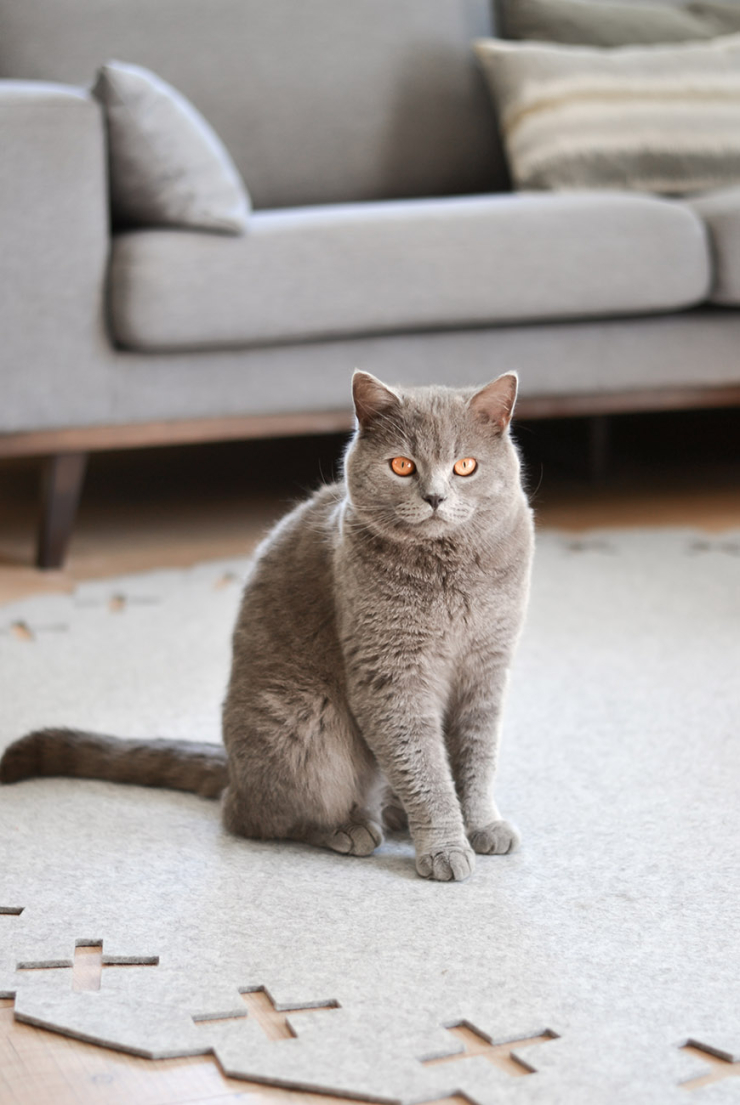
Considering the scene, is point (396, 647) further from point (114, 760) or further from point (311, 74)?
point (311, 74)

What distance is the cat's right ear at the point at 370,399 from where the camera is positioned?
4.57ft

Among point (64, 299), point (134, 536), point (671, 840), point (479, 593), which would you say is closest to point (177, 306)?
point (64, 299)

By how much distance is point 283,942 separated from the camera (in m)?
1.21

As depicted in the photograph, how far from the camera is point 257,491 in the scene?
3.43 m

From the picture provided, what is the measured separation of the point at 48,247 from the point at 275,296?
1.56ft

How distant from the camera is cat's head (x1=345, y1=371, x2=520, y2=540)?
4.48 feet

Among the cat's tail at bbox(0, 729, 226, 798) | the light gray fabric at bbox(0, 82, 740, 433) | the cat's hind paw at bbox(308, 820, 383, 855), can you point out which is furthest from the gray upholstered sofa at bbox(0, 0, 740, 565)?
the cat's hind paw at bbox(308, 820, 383, 855)

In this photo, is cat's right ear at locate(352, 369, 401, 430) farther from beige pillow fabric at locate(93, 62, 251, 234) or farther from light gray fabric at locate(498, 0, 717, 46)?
light gray fabric at locate(498, 0, 717, 46)

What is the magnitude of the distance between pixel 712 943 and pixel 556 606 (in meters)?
1.22

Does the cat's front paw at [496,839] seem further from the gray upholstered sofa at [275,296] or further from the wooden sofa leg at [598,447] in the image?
A: the wooden sofa leg at [598,447]

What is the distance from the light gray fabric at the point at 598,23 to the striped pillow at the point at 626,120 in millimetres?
207

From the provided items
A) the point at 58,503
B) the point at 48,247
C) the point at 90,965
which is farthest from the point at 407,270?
the point at 90,965

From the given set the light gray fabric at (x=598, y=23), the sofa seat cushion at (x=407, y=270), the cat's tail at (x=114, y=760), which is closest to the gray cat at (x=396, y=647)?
the cat's tail at (x=114, y=760)

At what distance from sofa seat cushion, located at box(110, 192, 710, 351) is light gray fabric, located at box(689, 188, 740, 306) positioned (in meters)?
0.03
